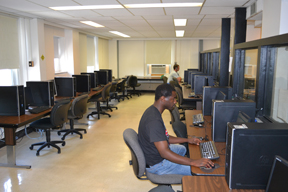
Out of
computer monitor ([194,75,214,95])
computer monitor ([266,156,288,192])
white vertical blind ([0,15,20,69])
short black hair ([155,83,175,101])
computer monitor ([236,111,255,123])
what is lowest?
computer monitor ([266,156,288,192])

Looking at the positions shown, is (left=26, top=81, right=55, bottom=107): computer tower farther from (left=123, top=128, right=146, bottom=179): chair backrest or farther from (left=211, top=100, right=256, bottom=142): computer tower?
(left=211, top=100, right=256, bottom=142): computer tower

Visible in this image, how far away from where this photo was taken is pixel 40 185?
309 cm

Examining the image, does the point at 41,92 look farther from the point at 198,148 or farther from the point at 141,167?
the point at 198,148

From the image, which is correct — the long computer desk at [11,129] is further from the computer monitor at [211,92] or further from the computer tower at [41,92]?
the computer monitor at [211,92]

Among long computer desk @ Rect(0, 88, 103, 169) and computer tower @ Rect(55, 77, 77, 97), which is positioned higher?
computer tower @ Rect(55, 77, 77, 97)

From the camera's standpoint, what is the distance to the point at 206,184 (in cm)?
170

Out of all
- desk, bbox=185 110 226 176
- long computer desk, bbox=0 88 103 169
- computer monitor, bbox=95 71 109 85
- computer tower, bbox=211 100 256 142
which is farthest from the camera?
computer monitor, bbox=95 71 109 85

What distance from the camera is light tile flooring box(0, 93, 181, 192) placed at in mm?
3057

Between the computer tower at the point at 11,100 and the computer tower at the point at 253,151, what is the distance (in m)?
3.23

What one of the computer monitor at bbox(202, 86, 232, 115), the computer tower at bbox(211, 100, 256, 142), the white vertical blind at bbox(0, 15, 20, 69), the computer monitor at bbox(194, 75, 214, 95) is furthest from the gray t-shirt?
the white vertical blind at bbox(0, 15, 20, 69)

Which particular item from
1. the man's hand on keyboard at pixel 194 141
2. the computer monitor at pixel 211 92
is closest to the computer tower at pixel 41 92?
the computer monitor at pixel 211 92

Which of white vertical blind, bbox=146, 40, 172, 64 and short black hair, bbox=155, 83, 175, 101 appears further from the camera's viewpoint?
white vertical blind, bbox=146, 40, 172, 64

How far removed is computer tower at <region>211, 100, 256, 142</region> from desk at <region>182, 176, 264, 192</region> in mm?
841

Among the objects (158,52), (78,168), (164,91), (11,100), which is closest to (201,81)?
(78,168)
